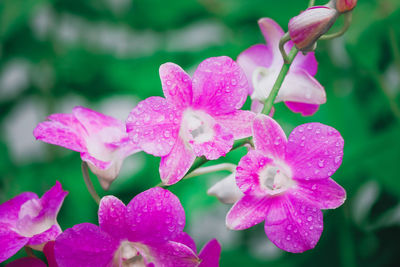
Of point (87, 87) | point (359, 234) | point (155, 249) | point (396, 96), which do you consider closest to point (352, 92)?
point (396, 96)

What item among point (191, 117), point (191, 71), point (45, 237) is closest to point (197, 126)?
point (191, 117)

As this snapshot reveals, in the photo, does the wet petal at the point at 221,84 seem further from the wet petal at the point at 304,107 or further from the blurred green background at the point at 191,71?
the blurred green background at the point at 191,71

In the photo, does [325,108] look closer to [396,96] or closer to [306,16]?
[396,96]

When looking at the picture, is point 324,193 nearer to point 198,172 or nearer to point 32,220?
point 198,172

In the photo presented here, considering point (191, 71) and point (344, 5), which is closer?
point (344, 5)

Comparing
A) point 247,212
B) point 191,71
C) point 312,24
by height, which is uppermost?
point 312,24

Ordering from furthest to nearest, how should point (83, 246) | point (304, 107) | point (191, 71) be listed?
point (191, 71), point (304, 107), point (83, 246)

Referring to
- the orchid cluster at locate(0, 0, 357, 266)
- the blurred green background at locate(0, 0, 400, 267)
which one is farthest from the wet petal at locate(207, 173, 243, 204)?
the blurred green background at locate(0, 0, 400, 267)
